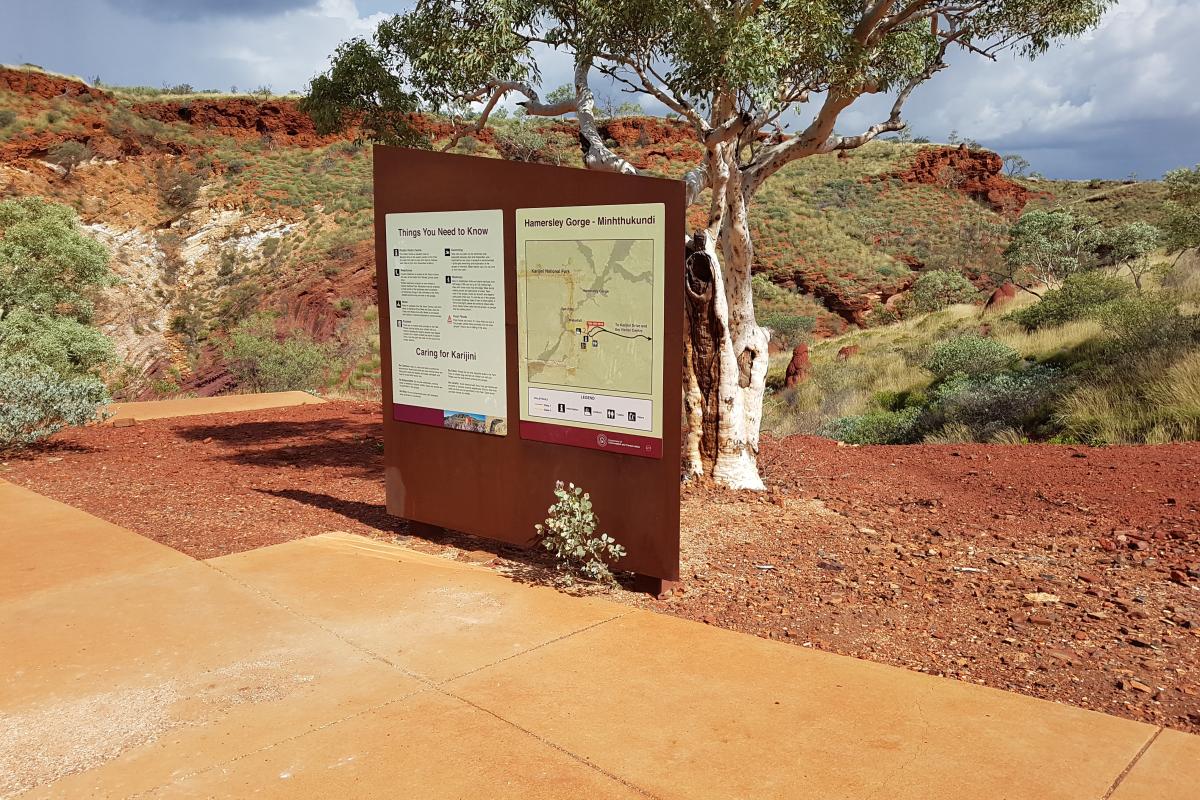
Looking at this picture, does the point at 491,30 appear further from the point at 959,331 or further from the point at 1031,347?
the point at 959,331

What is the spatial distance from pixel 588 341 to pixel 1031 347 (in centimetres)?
1339

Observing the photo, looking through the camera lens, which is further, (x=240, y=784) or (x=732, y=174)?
(x=732, y=174)

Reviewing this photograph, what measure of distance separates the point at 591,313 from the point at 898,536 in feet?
10.5

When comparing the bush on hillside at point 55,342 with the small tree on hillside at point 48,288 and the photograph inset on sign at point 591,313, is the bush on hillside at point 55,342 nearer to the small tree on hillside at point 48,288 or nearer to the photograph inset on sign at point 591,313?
the small tree on hillside at point 48,288

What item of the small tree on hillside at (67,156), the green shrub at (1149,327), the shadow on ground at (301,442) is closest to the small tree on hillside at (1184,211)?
the green shrub at (1149,327)

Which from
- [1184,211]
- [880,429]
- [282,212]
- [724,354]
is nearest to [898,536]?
[724,354]

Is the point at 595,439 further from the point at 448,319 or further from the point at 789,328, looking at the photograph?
the point at 789,328

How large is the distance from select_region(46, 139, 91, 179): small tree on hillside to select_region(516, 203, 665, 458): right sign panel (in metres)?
34.0

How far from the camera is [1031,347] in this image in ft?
52.3

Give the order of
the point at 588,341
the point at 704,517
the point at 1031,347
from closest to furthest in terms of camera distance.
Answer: the point at 588,341 → the point at 704,517 → the point at 1031,347

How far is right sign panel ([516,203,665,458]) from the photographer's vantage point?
479 cm

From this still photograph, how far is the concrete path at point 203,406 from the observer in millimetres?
12547

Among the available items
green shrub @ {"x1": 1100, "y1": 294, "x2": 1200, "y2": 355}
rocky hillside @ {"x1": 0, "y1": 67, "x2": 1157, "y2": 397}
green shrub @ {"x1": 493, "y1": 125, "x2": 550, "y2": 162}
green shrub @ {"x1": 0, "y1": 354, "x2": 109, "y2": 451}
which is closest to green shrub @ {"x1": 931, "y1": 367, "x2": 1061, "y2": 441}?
green shrub @ {"x1": 1100, "y1": 294, "x2": 1200, "y2": 355}

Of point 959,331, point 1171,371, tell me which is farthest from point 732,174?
point 959,331
